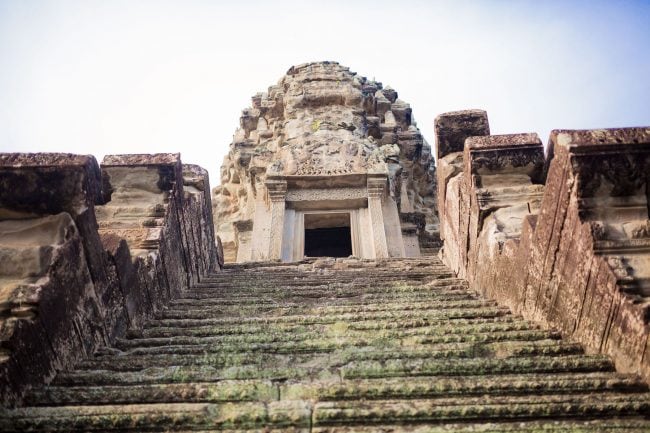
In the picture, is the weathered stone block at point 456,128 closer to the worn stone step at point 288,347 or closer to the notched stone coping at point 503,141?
the notched stone coping at point 503,141

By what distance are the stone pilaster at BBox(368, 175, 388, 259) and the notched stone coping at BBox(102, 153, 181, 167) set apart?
474 centimetres

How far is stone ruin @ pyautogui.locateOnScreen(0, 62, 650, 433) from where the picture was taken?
88.9 inches

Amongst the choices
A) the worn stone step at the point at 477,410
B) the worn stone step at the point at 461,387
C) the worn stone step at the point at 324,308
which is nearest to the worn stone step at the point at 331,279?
the worn stone step at the point at 324,308

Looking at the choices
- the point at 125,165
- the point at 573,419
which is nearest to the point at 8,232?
the point at 125,165

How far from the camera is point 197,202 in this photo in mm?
5801

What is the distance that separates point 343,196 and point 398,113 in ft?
21.6

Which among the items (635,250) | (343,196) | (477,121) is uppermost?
(477,121)

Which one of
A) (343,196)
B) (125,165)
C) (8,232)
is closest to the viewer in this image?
(8,232)

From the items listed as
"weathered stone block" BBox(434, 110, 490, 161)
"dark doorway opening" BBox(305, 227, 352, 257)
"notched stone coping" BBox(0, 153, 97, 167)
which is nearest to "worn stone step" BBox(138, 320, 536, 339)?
"notched stone coping" BBox(0, 153, 97, 167)

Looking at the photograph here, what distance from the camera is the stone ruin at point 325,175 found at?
31.6 feet

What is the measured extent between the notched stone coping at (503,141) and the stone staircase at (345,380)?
1288 mm

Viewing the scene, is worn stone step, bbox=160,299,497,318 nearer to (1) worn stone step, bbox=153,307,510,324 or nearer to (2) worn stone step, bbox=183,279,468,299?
(1) worn stone step, bbox=153,307,510,324

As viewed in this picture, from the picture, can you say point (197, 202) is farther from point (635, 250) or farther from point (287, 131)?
point (287, 131)

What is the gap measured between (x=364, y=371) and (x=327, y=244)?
405 inches
